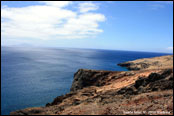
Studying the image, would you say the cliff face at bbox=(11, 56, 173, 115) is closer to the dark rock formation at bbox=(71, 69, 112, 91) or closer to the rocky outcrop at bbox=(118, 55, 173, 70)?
the dark rock formation at bbox=(71, 69, 112, 91)

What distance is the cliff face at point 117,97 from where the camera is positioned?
928 inches

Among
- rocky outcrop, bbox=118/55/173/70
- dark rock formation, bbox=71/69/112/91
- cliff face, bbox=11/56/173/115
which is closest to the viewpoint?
cliff face, bbox=11/56/173/115

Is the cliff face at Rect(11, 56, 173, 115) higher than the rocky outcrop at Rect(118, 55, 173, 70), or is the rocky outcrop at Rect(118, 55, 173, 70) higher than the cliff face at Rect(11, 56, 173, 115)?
the rocky outcrop at Rect(118, 55, 173, 70)

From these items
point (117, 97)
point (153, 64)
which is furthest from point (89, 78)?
point (153, 64)

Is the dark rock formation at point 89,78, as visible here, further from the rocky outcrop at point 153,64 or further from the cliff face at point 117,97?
the rocky outcrop at point 153,64

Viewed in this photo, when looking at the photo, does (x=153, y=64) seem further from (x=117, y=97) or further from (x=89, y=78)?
(x=117, y=97)

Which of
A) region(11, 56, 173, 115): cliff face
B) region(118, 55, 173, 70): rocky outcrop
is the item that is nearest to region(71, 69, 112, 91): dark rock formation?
region(11, 56, 173, 115): cliff face

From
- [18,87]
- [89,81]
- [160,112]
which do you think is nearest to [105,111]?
[160,112]

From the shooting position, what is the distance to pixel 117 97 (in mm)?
32781

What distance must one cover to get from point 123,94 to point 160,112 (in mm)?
14353

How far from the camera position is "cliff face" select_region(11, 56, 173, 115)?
→ 2358cm

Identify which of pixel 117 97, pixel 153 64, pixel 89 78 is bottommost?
pixel 117 97

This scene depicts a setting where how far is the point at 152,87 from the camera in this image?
33.9 meters

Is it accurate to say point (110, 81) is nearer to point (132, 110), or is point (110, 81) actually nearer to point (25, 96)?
point (132, 110)
